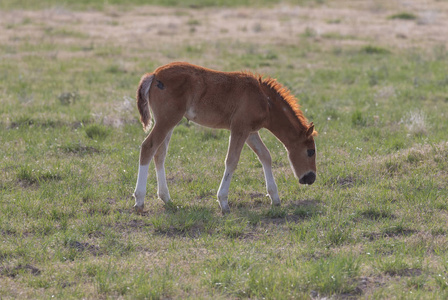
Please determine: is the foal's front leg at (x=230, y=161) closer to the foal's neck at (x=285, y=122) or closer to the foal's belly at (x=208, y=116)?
the foal's belly at (x=208, y=116)

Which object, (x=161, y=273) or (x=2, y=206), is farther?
(x=2, y=206)

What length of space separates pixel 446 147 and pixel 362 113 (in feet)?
9.46

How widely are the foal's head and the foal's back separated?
1.81 feet

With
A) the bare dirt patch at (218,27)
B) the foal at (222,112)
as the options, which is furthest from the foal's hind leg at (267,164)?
the bare dirt patch at (218,27)

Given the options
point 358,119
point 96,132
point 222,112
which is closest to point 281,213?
point 222,112

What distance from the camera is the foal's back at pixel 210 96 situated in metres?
7.59

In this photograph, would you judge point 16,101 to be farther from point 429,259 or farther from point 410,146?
point 429,259

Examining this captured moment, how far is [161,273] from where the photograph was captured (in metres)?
5.95

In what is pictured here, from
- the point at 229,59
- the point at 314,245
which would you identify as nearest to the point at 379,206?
the point at 314,245

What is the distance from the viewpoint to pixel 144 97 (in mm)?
7629

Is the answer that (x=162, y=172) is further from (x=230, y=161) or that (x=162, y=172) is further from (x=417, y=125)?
(x=417, y=125)

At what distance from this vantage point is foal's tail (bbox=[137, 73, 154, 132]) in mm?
7609

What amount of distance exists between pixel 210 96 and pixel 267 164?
117 cm

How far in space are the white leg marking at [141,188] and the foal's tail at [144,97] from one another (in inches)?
20.5
